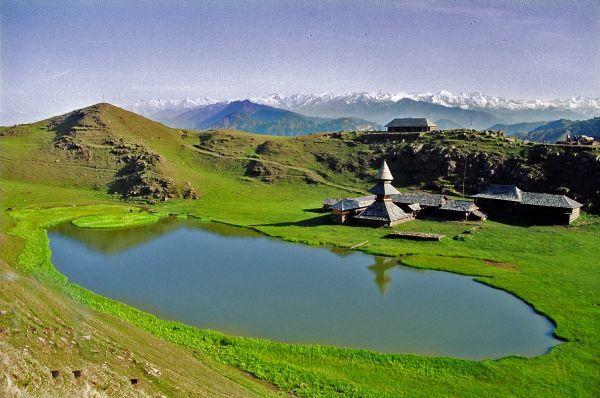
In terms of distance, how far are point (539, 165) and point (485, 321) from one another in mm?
66071

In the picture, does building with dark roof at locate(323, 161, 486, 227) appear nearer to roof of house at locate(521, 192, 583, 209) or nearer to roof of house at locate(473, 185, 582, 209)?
roof of house at locate(473, 185, 582, 209)

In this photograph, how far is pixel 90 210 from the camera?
8600 cm

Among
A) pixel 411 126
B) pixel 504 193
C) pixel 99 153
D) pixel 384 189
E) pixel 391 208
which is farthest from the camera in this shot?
pixel 411 126

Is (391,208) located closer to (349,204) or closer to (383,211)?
(383,211)

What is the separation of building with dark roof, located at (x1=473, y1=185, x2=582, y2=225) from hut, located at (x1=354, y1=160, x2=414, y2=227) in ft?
50.9

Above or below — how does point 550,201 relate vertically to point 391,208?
above

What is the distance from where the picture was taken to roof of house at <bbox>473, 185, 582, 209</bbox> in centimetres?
6838

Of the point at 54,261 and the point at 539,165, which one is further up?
the point at 539,165

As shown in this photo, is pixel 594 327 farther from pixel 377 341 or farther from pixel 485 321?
pixel 377 341

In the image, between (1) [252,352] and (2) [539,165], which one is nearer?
(1) [252,352]

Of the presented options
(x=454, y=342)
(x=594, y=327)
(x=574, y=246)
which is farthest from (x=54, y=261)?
(x=574, y=246)

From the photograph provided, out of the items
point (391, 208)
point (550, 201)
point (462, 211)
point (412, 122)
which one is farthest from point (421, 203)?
point (412, 122)

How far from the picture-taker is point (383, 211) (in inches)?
2758

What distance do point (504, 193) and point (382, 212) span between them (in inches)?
853
